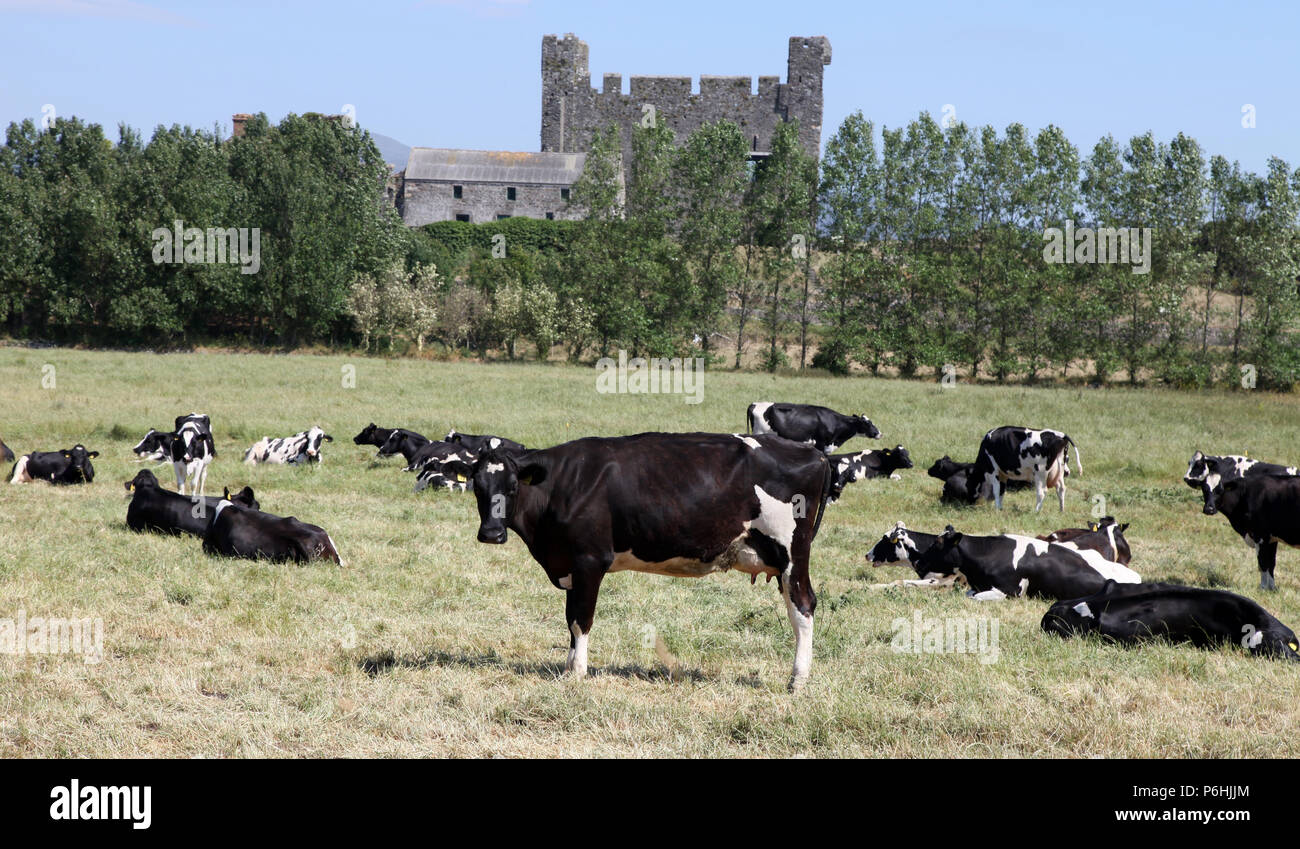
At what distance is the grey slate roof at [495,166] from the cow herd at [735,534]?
2733 inches

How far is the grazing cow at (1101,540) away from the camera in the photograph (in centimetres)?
1217

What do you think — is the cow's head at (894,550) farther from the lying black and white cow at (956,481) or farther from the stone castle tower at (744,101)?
the stone castle tower at (744,101)

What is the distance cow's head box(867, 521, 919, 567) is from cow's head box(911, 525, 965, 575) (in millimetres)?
814

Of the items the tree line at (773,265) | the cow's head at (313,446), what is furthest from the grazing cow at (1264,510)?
the tree line at (773,265)

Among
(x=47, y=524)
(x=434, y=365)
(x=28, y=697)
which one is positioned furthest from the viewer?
(x=434, y=365)

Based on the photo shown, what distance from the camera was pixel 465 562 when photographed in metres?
11.8

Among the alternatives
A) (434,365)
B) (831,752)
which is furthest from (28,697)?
(434,365)

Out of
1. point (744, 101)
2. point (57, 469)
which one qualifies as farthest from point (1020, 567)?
point (744, 101)

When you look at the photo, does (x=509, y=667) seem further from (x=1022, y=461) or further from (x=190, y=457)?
(x=1022, y=461)

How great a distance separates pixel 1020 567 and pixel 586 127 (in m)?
75.9

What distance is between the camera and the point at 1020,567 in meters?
11.2

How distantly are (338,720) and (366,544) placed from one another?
6.09 meters

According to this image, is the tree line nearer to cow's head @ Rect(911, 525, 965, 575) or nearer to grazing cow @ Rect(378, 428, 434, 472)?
grazing cow @ Rect(378, 428, 434, 472)
